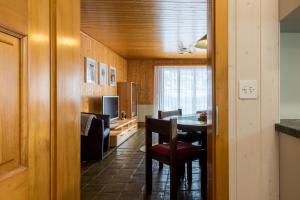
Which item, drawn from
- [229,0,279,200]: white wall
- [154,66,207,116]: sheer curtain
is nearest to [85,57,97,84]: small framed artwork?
[154,66,207,116]: sheer curtain

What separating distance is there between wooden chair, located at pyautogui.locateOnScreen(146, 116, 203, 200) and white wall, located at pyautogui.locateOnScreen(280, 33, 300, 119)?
117cm

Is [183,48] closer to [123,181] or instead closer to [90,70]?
[90,70]

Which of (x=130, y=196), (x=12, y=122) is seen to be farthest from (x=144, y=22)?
(x=12, y=122)

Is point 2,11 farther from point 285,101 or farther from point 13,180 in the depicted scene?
point 285,101

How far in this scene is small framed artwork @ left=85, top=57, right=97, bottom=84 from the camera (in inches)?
210

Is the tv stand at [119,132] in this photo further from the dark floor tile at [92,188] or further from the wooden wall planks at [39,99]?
the wooden wall planks at [39,99]

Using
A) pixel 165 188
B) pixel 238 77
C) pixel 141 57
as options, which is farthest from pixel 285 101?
pixel 141 57

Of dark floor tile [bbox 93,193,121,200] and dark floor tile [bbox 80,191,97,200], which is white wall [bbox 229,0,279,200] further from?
dark floor tile [bbox 80,191,97,200]

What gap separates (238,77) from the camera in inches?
60.6

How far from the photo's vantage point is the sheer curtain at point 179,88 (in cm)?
926

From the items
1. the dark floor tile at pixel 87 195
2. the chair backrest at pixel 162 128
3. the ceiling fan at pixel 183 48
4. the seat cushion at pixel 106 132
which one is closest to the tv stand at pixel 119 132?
the seat cushion at pixel 106 132

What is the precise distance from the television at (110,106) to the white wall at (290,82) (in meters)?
4.56

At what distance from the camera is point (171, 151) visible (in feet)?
9.16

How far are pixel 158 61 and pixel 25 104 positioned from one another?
836cm
